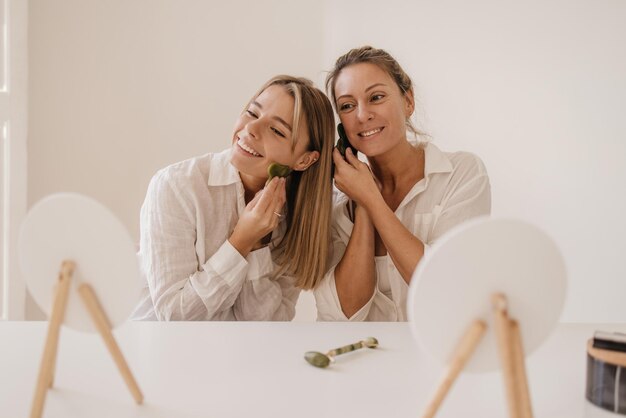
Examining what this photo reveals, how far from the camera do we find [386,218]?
1.84 m

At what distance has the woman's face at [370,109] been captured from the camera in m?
1.97

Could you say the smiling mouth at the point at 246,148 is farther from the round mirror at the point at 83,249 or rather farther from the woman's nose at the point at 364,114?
the round mirror at the point at 83,249

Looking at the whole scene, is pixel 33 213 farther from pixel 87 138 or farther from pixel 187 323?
pixel 87 138

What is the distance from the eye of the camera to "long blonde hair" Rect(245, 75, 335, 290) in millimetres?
1854

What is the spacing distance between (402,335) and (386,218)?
2.01ft

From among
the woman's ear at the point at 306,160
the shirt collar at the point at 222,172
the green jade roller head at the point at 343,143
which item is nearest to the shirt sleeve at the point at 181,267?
the shirt collar at the point at 222,172

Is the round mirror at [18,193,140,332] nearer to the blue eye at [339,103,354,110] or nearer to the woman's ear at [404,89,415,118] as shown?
the blue eye at [339,103,354,110]

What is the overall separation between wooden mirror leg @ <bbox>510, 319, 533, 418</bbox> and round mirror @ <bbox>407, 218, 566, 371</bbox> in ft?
0.09

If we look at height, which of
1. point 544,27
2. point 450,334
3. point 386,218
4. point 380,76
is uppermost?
point 544,27

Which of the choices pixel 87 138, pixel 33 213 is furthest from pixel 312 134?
pixel 87 138

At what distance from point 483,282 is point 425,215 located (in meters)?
1.31

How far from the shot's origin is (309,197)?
195 centimetres

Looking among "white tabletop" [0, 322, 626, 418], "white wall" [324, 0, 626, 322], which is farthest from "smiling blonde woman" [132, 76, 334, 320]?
"white wall" [324, 0, 626, 322]

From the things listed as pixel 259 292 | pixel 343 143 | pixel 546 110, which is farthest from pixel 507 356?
pixel 546 110
